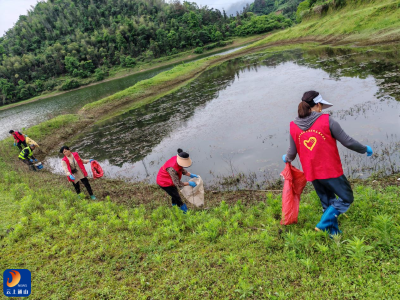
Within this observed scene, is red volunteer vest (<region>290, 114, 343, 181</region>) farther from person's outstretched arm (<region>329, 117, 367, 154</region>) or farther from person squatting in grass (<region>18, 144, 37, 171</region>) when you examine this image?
person squatting in grass (<region>18, 144, 37, 171</region>)

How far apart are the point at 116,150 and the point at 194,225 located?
10796mm

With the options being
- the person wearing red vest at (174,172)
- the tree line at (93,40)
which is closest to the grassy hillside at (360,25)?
the person wearing red vest at (174,172)

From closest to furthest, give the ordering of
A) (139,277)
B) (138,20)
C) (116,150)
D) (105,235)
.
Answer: (139,277)
(105,235)
(116,150)
(138,20)

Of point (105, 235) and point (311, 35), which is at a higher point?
point (311, 35)

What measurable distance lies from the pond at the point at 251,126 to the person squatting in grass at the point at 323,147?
13.7 ft

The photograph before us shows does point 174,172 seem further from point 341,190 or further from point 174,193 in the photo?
point 341,190

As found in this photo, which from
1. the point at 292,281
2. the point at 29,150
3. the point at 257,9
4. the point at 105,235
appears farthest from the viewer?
the point at 257,9

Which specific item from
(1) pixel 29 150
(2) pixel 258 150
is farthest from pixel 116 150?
(2) pixel 258 150

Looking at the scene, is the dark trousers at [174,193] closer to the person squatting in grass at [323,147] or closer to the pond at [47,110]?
the person squatting in grass at [323,147]

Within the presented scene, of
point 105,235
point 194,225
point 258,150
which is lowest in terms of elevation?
A: point 258,150

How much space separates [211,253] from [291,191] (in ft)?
6.71

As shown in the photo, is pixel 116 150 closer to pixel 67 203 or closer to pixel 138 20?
pixel 67 203

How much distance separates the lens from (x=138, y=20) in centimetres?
12781

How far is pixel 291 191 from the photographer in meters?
4.66
